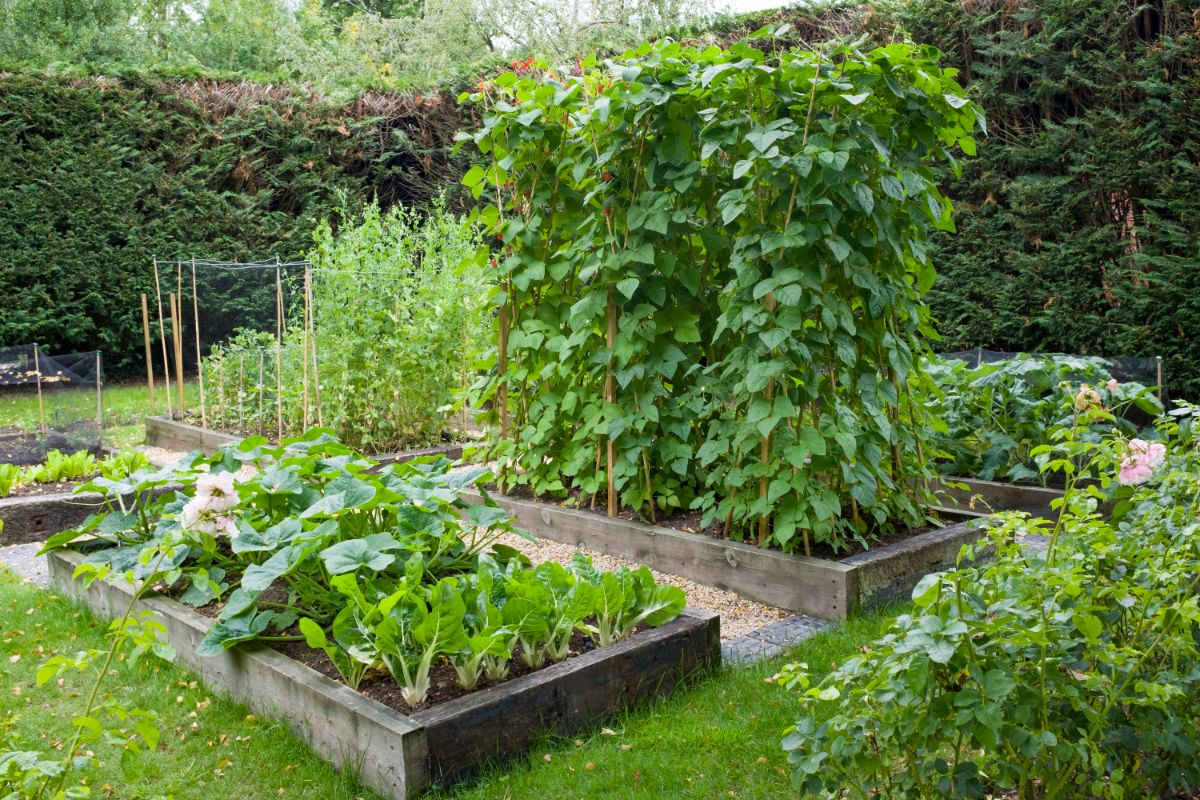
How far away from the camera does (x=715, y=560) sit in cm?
381

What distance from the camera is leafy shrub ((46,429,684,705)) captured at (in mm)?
2549

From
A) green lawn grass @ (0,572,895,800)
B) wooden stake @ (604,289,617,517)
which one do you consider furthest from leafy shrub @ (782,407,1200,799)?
wooden stake @ (604,289,617,517)

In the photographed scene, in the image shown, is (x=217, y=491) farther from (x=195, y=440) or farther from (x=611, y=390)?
(x=195, y=440)

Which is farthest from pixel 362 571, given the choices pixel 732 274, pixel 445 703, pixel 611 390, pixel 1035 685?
pixel 732 274

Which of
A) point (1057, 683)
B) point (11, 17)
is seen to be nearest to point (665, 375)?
point (1057, 683)

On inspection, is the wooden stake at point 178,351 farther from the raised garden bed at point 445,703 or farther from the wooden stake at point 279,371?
→ the raised garden bed at point 445,703

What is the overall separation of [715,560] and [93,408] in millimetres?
4661

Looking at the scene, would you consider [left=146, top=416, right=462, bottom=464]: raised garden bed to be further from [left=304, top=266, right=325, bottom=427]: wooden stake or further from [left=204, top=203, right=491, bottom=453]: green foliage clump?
[left=304, top=266, right=325, bottom=427]: wooden stake

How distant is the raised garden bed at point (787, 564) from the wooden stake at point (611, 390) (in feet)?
0.29

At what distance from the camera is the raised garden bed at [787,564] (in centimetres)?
347

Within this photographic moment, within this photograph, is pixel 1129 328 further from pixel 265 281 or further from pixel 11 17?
pixel 11 17

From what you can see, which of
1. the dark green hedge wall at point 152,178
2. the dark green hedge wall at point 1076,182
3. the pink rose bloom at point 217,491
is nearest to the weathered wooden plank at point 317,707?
the pink rose bloom at point 217,491

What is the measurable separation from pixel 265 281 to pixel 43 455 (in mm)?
1942

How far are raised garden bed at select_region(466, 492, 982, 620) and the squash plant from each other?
11cm
